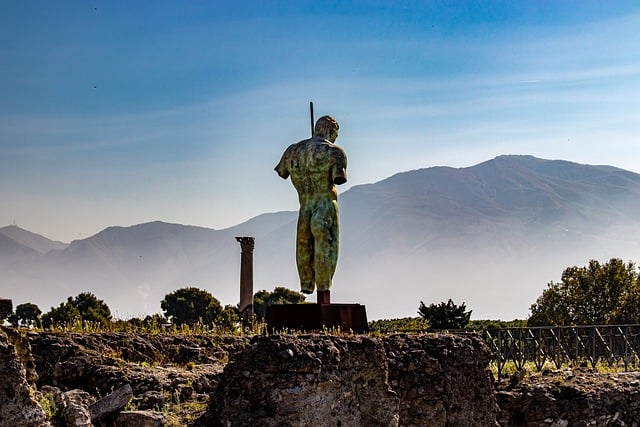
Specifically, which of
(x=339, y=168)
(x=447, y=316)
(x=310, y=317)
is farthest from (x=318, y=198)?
(x=447, y=316)

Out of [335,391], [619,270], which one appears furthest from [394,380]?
[619,270]

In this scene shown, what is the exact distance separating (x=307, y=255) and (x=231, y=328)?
7.77 ft

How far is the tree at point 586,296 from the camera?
54.9 m

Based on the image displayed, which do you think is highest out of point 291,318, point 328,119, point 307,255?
point 328,119

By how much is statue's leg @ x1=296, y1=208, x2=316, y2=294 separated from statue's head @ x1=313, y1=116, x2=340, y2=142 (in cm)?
153

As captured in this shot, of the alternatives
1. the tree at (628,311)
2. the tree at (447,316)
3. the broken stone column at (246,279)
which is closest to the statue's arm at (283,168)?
the tree at (447,316)

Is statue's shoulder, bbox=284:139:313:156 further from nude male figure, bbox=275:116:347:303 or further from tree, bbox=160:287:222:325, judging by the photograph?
tree, bbox=160:287:222:325

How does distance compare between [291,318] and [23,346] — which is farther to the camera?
[291,318]

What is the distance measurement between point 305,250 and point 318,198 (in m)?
1.05

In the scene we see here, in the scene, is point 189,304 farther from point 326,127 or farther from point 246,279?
point 326,127

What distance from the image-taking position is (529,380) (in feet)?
81.7

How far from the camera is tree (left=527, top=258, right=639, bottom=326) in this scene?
5494 cm

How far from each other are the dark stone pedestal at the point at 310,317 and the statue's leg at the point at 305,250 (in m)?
2.27

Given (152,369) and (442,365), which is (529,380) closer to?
(442,365)
